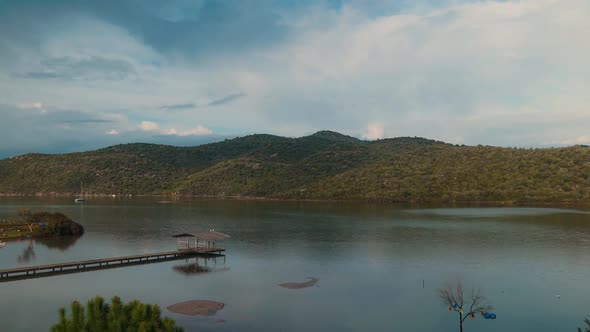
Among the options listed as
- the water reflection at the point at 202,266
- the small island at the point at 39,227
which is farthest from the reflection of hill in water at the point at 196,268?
the small island at the point at 39,227

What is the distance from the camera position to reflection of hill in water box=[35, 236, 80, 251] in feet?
216

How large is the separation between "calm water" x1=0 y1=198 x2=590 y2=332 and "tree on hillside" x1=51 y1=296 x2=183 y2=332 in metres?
14.4

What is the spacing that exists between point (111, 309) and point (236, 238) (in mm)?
58076

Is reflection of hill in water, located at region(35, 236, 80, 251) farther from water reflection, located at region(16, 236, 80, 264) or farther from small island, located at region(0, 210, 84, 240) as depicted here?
small island, located at region(0, 210, 84, 240)

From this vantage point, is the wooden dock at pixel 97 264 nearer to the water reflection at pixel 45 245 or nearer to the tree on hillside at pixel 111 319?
the water reflection at pixel 45 245

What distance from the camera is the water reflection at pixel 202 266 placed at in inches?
2014

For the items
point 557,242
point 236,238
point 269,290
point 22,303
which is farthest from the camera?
point 236,238

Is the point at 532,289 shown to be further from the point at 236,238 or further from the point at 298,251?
the point at 236,238

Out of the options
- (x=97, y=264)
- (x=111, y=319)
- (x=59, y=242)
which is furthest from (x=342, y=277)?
(x=59, y=242)

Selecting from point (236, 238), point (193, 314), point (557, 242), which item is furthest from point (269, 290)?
point (557, 242)

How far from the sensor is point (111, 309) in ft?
59.2

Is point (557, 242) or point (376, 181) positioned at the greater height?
point (376, 181)

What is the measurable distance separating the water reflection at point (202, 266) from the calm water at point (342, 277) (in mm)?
756

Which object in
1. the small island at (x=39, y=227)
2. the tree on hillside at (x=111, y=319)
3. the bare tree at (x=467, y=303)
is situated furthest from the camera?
the small island at (x=39, y=227)
